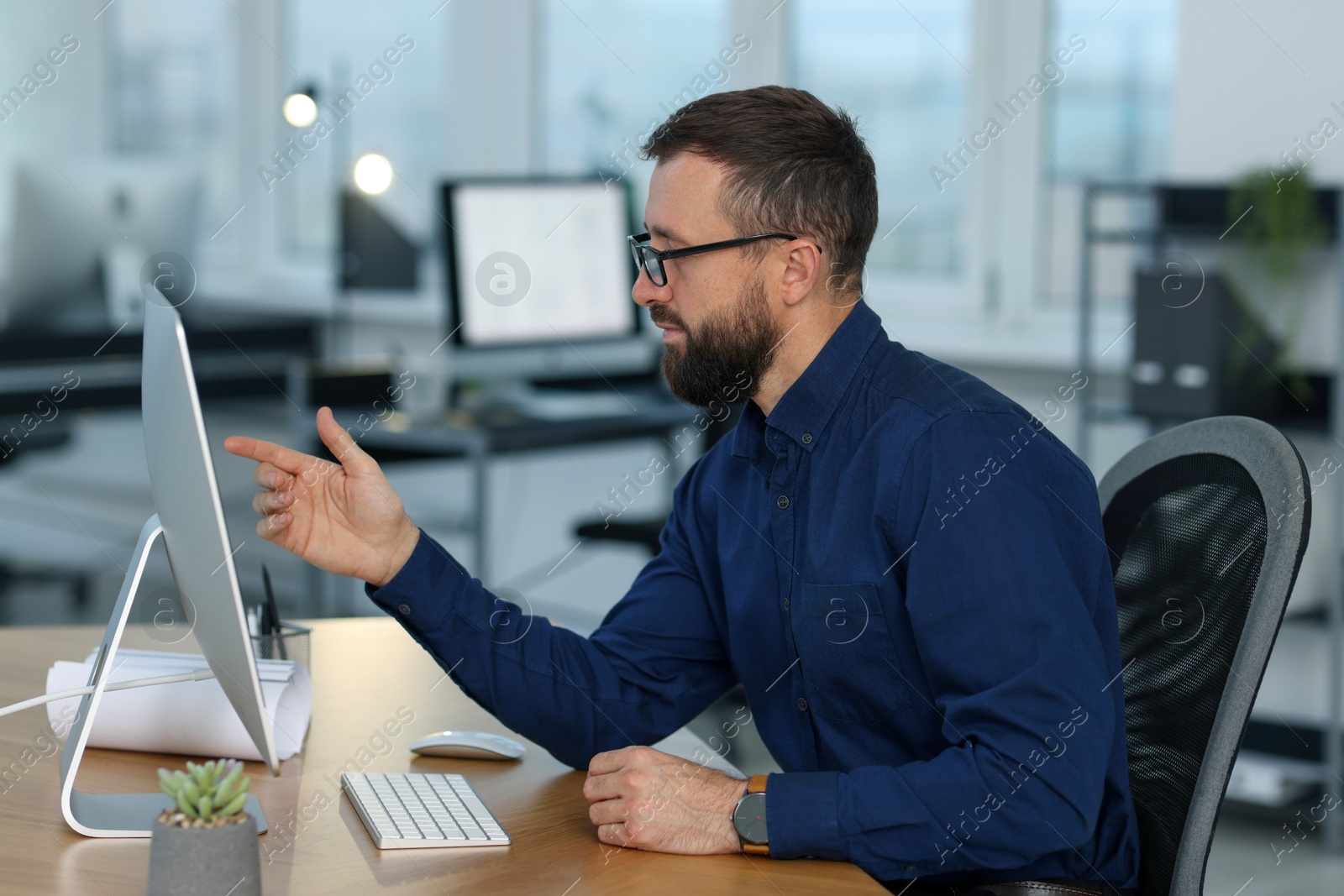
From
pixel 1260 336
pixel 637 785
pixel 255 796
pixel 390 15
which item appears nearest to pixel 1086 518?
pixel 637 785

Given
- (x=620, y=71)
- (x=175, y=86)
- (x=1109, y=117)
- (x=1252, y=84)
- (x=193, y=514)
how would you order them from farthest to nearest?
(x=175, y=86) → (x=620, y=71) → (x=1109, y=117) → (x=1252, y=84) → (x=193, y=514)

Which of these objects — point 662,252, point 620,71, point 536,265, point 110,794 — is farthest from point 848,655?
point 620,71

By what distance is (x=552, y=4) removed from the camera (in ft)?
16.0

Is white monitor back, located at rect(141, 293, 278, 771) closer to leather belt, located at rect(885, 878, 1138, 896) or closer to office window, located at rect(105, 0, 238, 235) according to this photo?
leather belt, located at rect(885, 878, 1138, 896)

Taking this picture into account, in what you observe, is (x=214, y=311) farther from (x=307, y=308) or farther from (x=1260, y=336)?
(x=1260, y=336)

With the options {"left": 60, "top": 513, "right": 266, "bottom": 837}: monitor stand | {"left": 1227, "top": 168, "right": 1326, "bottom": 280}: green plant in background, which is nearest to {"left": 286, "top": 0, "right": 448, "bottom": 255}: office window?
{"left": 1227, "top": 168, "right": 1326, "bottom": 280}: green plant in background

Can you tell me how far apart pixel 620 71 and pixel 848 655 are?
3.77m

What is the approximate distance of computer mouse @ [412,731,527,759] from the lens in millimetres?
1368

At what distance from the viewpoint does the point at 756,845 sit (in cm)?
113

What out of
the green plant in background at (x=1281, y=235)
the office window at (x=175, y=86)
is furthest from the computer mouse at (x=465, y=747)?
the office window at (x=175, y=86)

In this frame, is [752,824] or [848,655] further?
[848,655]

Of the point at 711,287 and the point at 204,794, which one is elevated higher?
the point at 711,287

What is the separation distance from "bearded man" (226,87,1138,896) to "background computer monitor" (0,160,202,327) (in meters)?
3.09

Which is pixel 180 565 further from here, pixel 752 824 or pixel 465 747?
pixel 752 824
